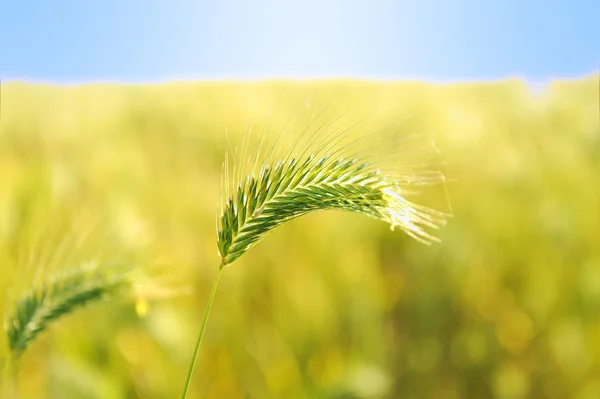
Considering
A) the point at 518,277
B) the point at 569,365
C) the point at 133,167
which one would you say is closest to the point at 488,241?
the point at 518,277

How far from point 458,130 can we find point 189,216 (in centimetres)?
219

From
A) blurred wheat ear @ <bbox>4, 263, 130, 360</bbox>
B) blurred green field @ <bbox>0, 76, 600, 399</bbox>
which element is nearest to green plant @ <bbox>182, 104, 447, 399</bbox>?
blurred wheat ear @ <bbox>4, 263, 130, 360</bbox>

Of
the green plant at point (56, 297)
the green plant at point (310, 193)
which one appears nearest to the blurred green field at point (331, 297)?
the green plant at point (56, 297)

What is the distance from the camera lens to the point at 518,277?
2.79 m

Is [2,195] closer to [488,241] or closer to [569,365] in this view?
[488,241]

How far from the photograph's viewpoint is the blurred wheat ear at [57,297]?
1430mm

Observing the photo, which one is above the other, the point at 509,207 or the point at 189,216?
the point at 509,207

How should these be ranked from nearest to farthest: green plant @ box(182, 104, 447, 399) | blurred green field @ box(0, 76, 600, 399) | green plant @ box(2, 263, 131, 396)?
green plant @ box(182, 104, 447, 399) < green plant @ box(2, 263, 131, 396) < blurred green field @ box(0, 76, 600, 399)

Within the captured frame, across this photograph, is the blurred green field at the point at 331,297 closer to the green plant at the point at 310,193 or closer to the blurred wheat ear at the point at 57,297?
the blurred wheat ear at the point at 57,297

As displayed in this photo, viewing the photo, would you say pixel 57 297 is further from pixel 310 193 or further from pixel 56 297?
pixel 310 193

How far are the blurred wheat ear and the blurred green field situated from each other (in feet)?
0.72

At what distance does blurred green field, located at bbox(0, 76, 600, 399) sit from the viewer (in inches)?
90.9

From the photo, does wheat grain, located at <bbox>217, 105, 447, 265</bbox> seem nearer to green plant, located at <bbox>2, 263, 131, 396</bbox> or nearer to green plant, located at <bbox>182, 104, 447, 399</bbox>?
green plant, located at <bbox>182, 104, 447, 399</bbox>

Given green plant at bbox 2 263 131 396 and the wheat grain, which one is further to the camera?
green plant at bbox 2 263 131 396
